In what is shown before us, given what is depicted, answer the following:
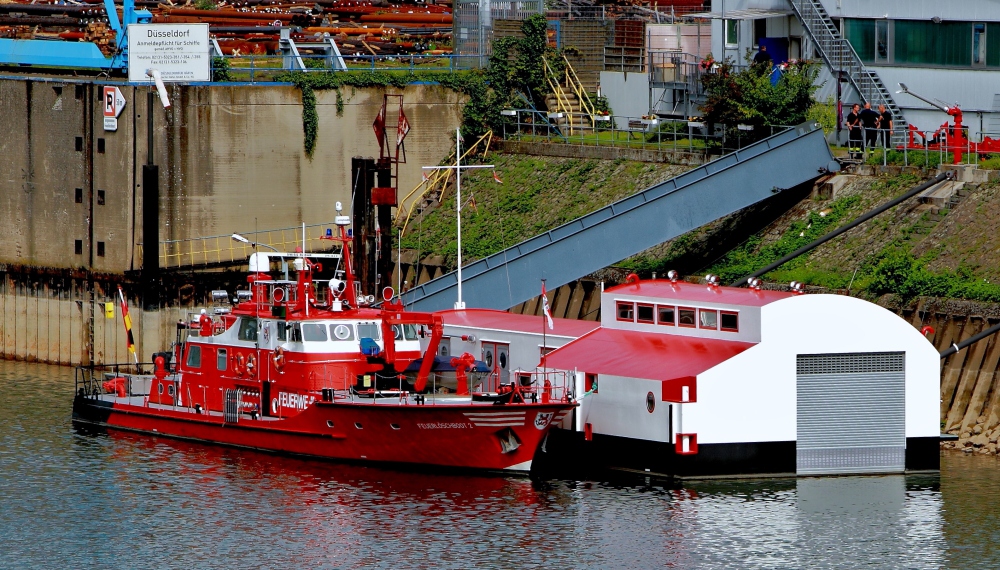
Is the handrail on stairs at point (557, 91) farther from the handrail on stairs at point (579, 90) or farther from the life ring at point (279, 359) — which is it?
the life ring at point (279, 359)

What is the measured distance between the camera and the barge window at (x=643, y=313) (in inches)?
1858

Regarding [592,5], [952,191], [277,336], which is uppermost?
[592,5]

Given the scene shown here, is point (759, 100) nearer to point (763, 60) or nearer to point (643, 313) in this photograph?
point (763, 60)

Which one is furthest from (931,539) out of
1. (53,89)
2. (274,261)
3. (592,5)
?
(592,5)

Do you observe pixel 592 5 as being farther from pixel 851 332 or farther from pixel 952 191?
pixel 851 332

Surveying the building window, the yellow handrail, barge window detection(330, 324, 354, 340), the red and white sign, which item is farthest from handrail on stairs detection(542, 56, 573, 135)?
barge window detection(330, 324, 354, 340)

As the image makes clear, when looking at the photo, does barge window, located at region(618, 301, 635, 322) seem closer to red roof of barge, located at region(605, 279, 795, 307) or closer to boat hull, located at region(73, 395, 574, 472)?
red roof of barge, located at region(605, 279, 795, 307)

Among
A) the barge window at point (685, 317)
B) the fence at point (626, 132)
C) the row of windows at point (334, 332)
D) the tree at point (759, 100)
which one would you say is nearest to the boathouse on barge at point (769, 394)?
the barge window at point (685, 317)

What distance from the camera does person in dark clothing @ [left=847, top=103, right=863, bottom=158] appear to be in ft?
190

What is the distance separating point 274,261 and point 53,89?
9.82 m

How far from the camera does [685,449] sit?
42938 millimetres

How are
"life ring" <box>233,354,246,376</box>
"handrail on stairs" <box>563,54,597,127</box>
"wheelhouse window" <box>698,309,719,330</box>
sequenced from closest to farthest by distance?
1. "wheelhouse window" <box>698,309,719,330</box>
2. "life ring" <box>233,354,246,376</box>
3. "handrail on stairs" <box>563,54,597,127</box>

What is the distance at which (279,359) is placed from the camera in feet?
159

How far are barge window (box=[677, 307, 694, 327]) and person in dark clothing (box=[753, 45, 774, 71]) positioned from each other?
17.1 meters
